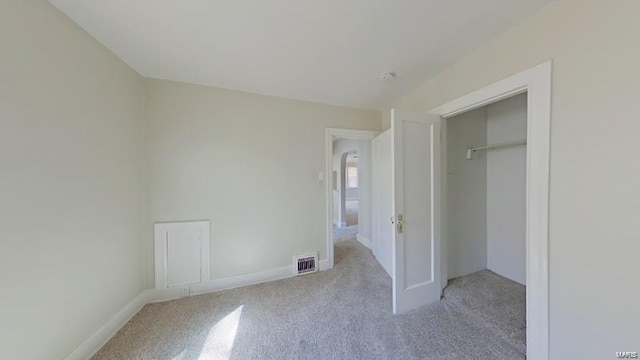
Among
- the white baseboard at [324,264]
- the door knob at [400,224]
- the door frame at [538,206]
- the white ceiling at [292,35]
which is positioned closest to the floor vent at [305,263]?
the white baseboard at [324,264]

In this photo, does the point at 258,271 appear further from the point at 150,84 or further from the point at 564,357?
the point at 564,357

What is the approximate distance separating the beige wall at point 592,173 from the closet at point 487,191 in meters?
1.16

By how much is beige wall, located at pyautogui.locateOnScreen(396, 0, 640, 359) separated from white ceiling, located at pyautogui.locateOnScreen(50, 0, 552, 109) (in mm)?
321

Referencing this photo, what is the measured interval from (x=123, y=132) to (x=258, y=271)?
2.00 metres

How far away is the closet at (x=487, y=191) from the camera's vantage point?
247 centimetres

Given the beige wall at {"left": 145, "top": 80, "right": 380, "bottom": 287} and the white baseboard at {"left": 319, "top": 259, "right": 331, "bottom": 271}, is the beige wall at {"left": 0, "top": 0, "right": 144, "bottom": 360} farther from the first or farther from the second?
the white baseboard at {"left": 319, "top": 259, "right": 331, "bottom": 271}

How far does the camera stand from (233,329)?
180cm

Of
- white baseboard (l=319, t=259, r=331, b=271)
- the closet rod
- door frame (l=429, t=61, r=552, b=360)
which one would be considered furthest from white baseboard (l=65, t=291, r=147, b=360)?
the closet rod

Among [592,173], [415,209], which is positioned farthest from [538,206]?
[415,209]

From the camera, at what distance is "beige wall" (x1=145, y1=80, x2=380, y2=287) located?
7.49ft

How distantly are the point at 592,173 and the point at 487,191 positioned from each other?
71.1 inches

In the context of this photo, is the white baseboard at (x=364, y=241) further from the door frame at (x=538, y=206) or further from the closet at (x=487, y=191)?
the door frame at (x=538, y=206)

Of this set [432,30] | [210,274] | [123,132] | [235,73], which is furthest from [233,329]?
[432,30]

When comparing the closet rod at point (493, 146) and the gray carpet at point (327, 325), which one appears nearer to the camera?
the gray carpet at point (327, 325)
